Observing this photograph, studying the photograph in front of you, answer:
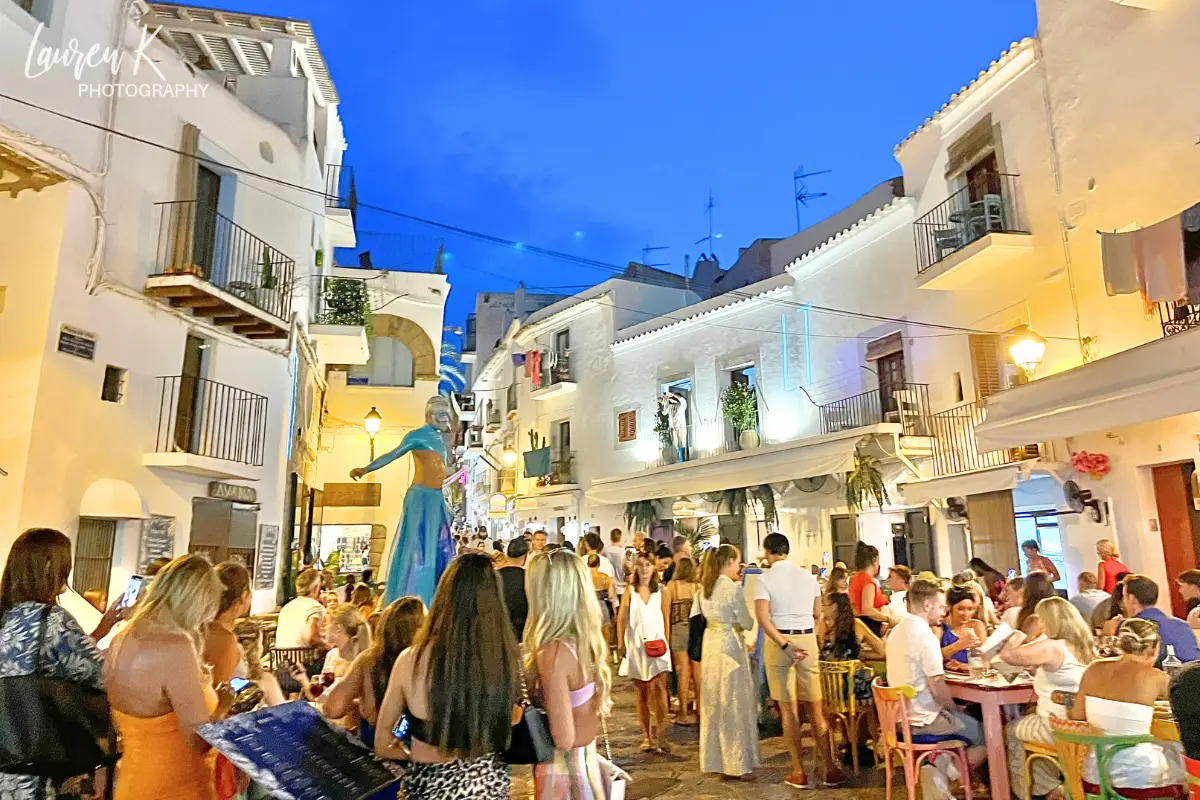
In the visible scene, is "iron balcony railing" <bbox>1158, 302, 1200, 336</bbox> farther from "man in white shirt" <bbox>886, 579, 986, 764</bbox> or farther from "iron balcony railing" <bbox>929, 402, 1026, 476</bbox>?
"man in white shirt" <bbox>886, 579, 986, 764</bbox>

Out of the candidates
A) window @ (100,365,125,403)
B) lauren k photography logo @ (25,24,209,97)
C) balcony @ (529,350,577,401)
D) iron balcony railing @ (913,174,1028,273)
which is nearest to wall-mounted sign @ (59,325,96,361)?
window @ (100,365,125,403)

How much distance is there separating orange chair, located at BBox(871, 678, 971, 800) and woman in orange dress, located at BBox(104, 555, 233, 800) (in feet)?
12.0

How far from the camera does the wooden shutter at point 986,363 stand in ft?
36.8

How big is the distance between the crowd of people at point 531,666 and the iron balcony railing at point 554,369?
16.2m

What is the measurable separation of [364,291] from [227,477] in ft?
20.4

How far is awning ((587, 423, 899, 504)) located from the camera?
40.9 feet

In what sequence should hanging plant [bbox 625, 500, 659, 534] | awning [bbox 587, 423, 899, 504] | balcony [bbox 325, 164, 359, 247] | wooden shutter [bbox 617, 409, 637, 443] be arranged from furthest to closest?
wooden shutter [bbox 617, 409, 637, 443] < hanging plant [bbox 625, 500, 659, 534] < balcony [bbox 325, 164, 359, 247] < awning [bbox 587, 423, 899, 504]

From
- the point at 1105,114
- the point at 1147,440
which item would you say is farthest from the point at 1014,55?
the point at 1147,440

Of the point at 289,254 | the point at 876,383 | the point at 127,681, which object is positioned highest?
the point at 289,254

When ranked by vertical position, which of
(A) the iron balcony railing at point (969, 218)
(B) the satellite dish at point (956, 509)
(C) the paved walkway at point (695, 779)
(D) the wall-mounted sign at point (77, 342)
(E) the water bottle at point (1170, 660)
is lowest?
(C) the paved walkway at point (695, 779)

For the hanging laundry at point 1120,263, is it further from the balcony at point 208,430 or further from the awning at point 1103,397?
the balcony at point 208,430

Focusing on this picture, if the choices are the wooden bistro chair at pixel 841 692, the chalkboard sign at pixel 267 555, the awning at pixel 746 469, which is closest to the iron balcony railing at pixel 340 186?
the chalkboard sign at pixel 267 555

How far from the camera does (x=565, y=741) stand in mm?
2852

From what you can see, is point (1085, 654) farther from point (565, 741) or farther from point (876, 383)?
point (876, 383)
